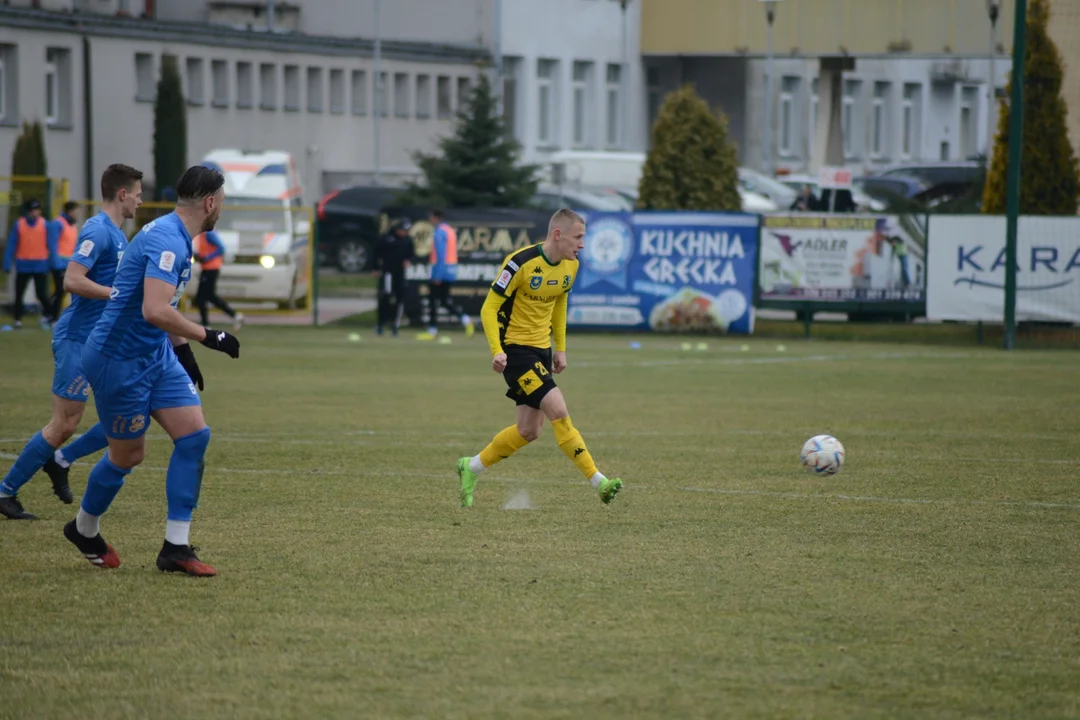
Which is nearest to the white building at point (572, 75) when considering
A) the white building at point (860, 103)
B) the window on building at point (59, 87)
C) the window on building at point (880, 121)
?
the white building at point (860, 103)

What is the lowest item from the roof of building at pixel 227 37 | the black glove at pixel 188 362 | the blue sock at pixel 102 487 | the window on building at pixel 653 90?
the blue sock at pixel 102 487

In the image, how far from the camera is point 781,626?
7.04 m

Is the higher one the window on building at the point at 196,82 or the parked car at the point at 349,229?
the window on building at the point at 196,82

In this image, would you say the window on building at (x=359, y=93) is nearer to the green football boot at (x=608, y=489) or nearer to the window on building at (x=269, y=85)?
the window on building at (x=269, y=85)

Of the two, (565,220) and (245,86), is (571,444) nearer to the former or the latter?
(565,220)

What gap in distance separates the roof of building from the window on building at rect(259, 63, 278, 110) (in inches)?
24.9

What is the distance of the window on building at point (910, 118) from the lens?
65.9m

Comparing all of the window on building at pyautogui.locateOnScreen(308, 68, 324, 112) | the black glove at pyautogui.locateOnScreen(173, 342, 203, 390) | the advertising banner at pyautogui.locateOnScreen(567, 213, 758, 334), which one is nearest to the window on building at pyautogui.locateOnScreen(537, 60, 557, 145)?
the window on building at pyautogui.locateOnScreen(308, 68, 324, 112)

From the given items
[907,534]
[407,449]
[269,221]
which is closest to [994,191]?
[269,221]

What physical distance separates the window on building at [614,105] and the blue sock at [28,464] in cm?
4779

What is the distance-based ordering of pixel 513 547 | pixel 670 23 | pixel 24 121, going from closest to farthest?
1. pixel 513 547
2. pixel 24 121
3. pixel 670 23

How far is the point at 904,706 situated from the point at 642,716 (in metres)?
0.90

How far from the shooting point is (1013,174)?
82.7 feet

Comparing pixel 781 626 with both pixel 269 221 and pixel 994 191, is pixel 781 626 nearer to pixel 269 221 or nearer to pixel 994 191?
pixel 994 191
